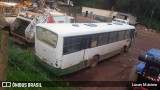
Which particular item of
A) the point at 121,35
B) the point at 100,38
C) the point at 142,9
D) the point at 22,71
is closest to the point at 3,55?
the point at 22,71

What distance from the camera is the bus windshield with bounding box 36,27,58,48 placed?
461 inches

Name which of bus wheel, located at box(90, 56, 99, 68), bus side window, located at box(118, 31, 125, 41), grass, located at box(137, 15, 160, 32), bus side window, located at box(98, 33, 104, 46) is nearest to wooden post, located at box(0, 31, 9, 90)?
bus wheel, located at box(90, 56, 99, 68)

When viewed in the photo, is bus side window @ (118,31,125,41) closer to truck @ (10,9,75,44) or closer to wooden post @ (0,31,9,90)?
truck @ (10,9,75,44)

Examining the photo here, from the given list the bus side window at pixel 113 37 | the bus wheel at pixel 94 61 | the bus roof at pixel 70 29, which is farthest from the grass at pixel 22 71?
the bus side window at pixel 113 37

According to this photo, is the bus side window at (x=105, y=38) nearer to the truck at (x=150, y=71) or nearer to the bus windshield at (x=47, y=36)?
the bus windshield at (x=47, y=36)

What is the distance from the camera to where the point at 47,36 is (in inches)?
481

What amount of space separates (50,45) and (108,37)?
210 inches

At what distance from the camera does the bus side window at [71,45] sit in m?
11.7

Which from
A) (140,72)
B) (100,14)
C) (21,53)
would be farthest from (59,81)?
(100,14)

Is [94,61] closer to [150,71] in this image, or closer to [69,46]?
[69,46]

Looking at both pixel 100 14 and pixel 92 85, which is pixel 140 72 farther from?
pixel 100 14

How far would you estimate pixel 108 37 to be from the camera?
51.9ft

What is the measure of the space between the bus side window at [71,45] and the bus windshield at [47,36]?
565mm

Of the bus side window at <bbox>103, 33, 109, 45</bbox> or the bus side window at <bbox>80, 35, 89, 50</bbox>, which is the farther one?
the bus side window at <bbox>103, 33, 109, 45</bbox>
